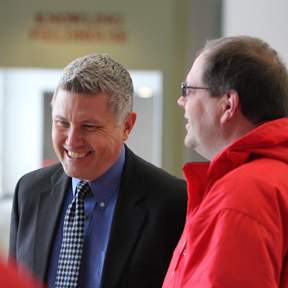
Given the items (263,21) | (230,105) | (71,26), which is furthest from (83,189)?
(71,26)

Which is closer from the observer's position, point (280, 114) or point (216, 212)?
point (216, 212)

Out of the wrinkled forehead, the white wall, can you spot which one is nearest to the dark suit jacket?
the wrinkled forehead

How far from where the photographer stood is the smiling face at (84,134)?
1367 millimetres

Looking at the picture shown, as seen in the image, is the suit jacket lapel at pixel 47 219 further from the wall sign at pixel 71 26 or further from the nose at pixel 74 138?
the wall sign at pixel 71 26

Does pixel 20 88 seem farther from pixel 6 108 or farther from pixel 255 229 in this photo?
pixel 255 229

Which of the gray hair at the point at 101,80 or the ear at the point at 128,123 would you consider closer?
the gray hair at the point at 101,80

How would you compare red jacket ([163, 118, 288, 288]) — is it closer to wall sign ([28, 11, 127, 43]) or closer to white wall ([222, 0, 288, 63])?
white wall ([222, 0, 288, 63])

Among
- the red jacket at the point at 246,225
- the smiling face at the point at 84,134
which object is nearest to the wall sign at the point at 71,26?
the smiling face at the point at 84,134

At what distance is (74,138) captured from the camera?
4.53 feet

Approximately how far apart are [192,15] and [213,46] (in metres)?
3.14

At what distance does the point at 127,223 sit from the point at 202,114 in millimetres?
556

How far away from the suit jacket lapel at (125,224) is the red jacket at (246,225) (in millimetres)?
443

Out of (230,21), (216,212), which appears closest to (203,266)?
(216,212)

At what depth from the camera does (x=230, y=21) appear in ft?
11.0
